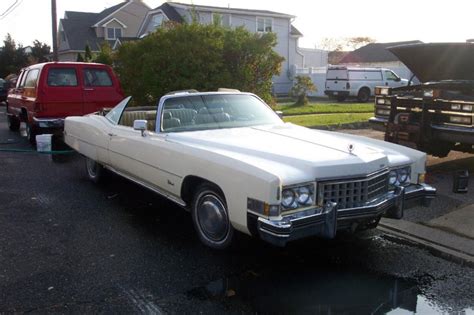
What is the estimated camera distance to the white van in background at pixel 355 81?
25719 millimetres

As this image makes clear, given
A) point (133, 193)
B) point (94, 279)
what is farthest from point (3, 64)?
point (94, 279)

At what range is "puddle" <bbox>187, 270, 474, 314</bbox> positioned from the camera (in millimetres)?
3607

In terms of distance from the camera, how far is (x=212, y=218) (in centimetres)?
455

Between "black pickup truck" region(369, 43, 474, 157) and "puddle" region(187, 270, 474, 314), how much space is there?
440 centimetres

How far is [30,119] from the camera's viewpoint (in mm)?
10734

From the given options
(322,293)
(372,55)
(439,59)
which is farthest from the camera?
(372,55)

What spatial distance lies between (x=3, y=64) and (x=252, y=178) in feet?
149

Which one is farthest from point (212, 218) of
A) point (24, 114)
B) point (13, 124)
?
point (13, 124)

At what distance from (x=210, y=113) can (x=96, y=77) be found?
20.4ft

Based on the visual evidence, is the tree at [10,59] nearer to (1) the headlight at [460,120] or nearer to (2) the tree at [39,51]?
(2) the tree at [39,51]

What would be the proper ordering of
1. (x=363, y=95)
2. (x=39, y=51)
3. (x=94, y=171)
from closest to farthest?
(x=94, y=171) → (x=363, y=95) → (x=39, y=51)

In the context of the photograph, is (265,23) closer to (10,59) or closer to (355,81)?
(355,81)

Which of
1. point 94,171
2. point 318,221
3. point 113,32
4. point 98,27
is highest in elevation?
point 98,27

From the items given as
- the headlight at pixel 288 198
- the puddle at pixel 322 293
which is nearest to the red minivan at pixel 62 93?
the puddle at pixel 322 293
